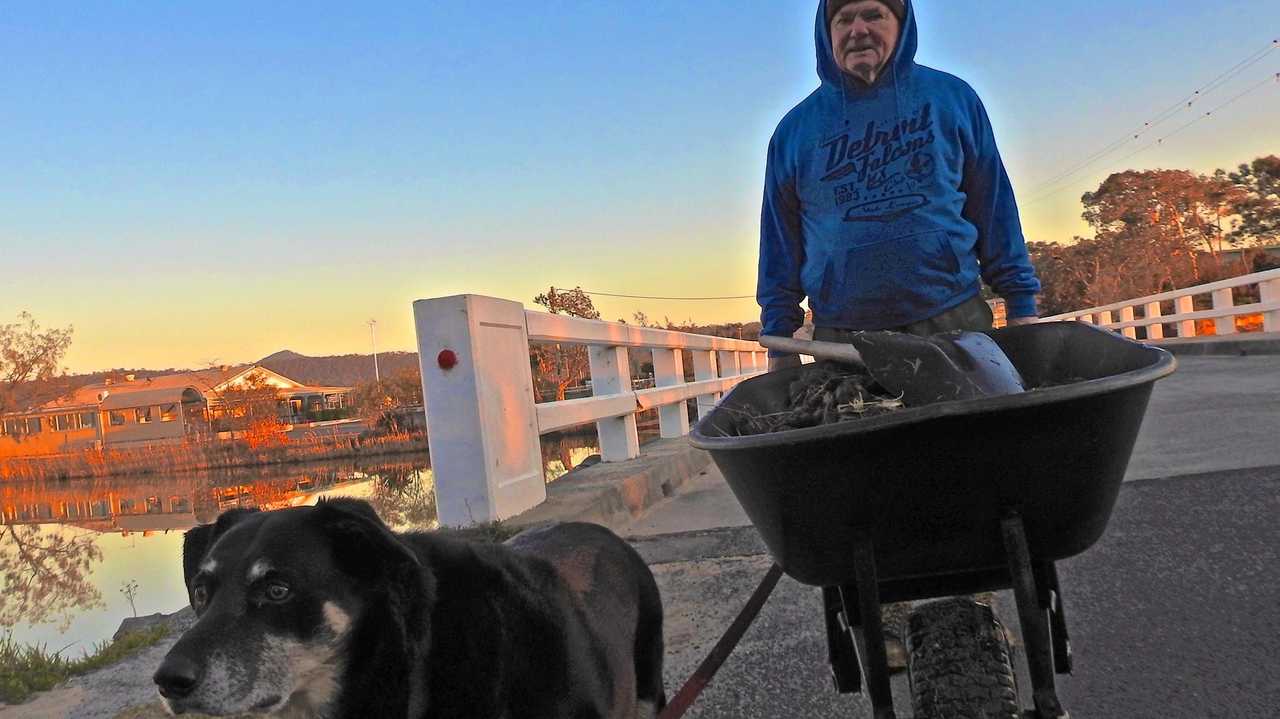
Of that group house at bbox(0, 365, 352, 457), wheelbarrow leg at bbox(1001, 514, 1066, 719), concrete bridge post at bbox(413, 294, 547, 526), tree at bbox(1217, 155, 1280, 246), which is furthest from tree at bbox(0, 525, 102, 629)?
tree at bbox(1217, 155, 1280, 246)

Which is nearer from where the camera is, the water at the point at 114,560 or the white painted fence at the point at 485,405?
the white painted fence at the point at 485,405

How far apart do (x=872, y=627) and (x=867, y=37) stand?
2.05 meters

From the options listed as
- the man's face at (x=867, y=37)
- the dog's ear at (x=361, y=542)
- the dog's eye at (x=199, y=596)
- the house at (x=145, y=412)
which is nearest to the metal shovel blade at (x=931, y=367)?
the dog's ear at (x=361, y=542)

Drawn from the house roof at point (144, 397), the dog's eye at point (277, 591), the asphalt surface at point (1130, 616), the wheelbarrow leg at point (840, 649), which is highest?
the house roof at point (144, 397)

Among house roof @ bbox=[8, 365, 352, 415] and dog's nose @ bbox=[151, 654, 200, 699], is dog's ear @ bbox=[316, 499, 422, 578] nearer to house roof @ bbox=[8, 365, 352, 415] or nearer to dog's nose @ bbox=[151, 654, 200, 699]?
dog's nose @ bbox=[151, 654, 200, 699]

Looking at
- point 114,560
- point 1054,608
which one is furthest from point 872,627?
point 114,560

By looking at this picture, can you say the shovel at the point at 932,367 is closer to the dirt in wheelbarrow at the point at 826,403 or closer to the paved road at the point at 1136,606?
the dirt in wheelbarrow at the point at 826,403

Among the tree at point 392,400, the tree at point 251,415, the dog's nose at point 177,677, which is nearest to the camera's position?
the dog's nose at point 177,677

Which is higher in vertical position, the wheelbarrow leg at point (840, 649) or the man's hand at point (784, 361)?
the man's hand at point (784, 361)

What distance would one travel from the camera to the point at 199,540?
2336 millimetres

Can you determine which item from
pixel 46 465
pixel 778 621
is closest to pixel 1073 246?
Answer: pixel 46 465

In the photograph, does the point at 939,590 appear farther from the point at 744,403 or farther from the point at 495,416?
the point at 495,416

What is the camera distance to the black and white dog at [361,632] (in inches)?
70.2

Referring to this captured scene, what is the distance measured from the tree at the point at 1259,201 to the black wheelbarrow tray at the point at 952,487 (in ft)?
203
